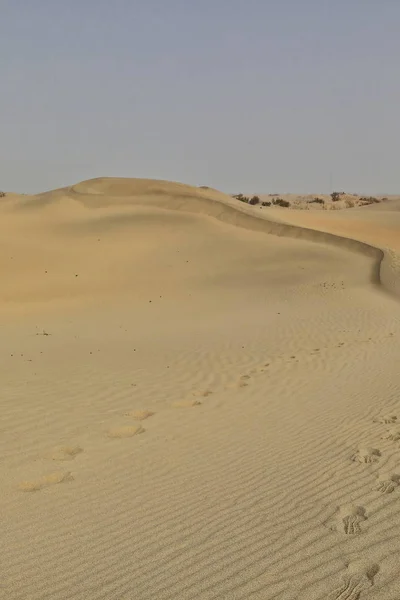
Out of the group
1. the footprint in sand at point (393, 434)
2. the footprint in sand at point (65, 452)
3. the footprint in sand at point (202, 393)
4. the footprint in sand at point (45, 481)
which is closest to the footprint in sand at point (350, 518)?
the footprint in sand at point (393, 434)

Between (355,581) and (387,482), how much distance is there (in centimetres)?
133

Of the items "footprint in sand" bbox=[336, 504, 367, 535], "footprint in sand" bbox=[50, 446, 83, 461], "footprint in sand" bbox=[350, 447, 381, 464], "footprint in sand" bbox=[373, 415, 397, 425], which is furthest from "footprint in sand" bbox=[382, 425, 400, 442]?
"footprint in sand" bbox=[50, 446, 83, 461]

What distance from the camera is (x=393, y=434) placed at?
5625mm

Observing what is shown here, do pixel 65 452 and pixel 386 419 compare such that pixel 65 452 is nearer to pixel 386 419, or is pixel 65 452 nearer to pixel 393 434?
pixel 393 434

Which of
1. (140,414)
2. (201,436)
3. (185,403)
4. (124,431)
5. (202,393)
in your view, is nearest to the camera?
(201,436)

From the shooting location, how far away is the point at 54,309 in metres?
A: 14.7

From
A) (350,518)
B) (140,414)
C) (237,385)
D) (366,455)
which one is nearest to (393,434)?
(366,455)

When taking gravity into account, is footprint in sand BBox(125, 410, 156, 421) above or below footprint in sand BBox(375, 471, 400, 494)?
below

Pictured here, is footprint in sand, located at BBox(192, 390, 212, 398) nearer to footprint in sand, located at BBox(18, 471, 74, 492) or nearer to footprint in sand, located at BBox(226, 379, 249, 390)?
footprint in sand, located at BBox(226, 379, 249, 390)

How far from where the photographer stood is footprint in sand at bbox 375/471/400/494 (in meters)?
4.25

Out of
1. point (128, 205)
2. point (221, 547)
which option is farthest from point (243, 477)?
point (128, 205)

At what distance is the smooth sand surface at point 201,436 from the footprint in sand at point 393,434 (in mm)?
43

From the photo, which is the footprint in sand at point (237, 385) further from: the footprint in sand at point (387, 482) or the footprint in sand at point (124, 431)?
the footprint in sand at point (387, 482)

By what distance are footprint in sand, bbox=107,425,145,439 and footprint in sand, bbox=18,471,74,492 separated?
1041mm
